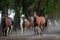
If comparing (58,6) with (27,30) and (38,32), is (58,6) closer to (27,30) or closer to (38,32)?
(38,32)

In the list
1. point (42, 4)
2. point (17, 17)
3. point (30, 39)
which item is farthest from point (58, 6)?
point (17, 17)

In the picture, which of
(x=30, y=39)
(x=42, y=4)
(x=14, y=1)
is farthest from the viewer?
(x=14, y=1)

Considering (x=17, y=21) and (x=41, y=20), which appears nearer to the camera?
(x=41, y=20)

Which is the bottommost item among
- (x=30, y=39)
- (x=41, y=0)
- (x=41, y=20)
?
(x=30, y=39)

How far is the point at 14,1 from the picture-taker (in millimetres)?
12750

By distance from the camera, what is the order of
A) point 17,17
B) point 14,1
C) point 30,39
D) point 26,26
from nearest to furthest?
point 30,39, point 26,26, point 14,1, point 17,17

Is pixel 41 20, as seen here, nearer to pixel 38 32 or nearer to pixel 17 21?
pixel 38 32

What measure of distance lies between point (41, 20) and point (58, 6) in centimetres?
501

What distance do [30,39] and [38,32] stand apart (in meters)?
1.47

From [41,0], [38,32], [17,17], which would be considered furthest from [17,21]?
[41,0]

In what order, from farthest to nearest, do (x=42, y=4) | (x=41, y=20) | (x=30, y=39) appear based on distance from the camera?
(x=41, y=20) → (x=30, y=39) → (x=42, y=4)

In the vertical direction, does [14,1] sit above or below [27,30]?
above

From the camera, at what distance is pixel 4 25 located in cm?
906

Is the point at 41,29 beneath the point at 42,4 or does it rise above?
beneath
